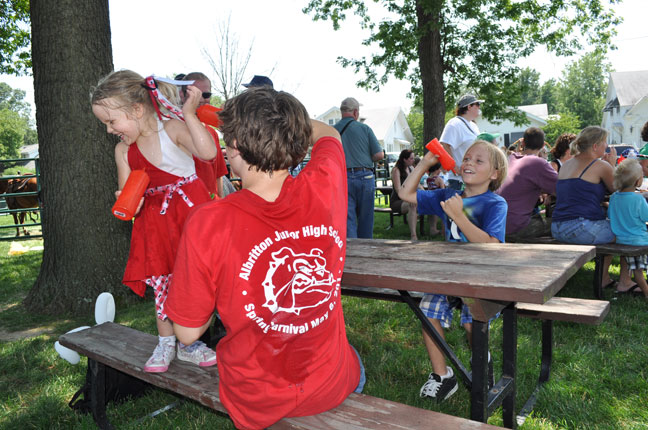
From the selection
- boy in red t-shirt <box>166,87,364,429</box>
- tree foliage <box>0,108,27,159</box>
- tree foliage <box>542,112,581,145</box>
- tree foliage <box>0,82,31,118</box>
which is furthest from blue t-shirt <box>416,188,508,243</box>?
tree foliage <box>0,82,31,118</box>

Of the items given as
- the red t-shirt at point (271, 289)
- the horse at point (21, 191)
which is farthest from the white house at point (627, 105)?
the red t-shirt at point (271, 289)

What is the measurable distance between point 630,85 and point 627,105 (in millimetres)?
4151

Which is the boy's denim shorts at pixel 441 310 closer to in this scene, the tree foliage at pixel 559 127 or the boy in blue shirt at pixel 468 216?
the boy in blue shirt at pixel 468 216

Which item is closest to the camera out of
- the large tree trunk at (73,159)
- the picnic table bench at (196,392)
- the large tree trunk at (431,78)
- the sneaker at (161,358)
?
the picnic table bench at (196,392)

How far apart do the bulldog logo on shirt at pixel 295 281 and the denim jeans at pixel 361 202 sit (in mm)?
4473

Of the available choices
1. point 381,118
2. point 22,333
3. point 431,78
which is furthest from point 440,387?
point 381,118

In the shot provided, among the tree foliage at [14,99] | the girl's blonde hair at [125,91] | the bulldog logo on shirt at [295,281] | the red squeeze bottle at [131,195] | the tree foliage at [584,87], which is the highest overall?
the tree foliage at [14,99]

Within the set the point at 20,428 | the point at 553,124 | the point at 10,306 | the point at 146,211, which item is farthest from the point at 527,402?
the point at 553,124

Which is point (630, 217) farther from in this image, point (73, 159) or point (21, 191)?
point (21, 191)

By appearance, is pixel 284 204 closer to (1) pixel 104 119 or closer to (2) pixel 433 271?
(2) pixel 433 271

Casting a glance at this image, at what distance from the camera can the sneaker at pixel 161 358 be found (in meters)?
2.14

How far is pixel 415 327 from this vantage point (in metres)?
3.85

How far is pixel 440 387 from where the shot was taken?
2631 millimetres

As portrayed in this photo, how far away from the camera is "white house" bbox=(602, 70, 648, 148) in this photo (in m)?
41.9
